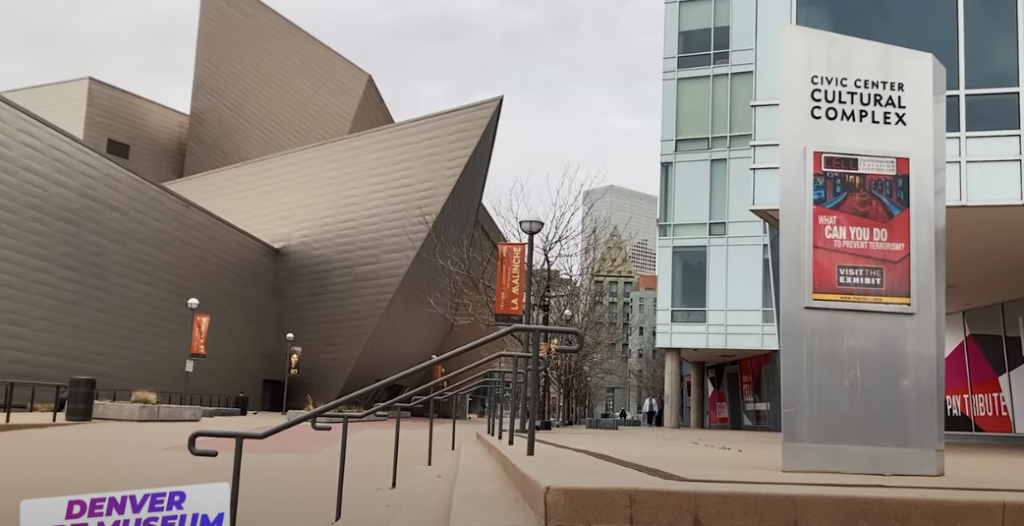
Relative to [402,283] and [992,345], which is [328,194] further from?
[992,345]

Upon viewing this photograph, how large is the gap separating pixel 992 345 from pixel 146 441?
832 inches

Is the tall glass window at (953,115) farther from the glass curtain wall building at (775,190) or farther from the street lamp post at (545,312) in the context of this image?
the street lamp post at (545,312)

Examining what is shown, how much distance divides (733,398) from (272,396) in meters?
19.3

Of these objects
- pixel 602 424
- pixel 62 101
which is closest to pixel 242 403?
pixel 602 424

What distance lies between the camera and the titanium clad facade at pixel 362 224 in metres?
34.6

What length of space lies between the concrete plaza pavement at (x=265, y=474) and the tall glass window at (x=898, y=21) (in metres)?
8.94

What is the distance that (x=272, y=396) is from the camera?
3688cm

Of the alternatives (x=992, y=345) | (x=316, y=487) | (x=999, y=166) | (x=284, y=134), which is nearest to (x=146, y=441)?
(x=316, y=487)

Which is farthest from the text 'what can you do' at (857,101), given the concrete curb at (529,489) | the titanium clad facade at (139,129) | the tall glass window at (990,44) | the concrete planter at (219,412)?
the titanium clad facade at (139,129)

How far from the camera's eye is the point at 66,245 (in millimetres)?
24750

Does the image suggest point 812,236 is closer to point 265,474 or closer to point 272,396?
point 265,474

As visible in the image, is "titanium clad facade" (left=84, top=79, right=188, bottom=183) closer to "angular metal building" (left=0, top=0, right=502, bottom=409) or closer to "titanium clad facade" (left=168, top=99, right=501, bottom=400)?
"angular metal building" (left=0, top=0, right=502, bottom=409)

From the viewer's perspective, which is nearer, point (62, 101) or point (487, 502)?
point (487, 502)

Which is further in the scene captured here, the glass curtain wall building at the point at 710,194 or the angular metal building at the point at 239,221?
the glass curtain wall building at the point at 710,194
